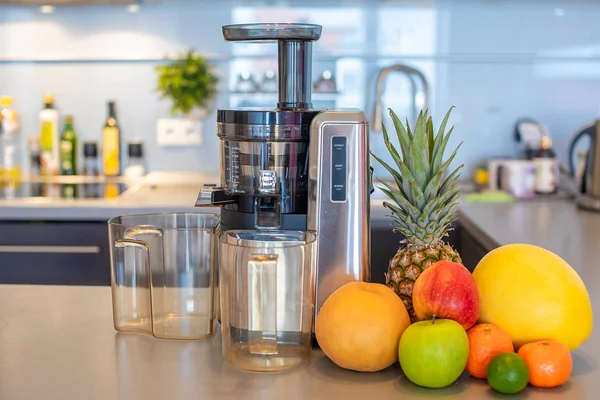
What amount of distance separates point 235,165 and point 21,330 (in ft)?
1.32

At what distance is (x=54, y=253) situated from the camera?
8.70 feet

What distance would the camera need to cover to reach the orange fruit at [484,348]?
3.26 feet

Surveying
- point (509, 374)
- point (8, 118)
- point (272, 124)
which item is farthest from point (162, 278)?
point (8, 118)

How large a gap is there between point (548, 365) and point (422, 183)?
31 centimetres

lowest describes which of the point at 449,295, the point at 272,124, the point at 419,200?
the point at 449,295

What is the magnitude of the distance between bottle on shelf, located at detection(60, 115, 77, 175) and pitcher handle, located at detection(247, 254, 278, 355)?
2318 mm

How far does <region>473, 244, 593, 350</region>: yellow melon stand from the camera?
1033mm

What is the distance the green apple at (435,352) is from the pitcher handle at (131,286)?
397mm

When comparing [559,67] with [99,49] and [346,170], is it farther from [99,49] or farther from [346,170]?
[346,170]

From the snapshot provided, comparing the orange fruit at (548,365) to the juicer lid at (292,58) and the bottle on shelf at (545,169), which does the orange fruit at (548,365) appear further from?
the bottle on shelf at (545,169)

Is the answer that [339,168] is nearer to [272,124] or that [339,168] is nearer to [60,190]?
[272,124]

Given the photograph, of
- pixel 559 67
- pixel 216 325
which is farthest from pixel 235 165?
pixel 559 67

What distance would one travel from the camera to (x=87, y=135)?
3248 mm

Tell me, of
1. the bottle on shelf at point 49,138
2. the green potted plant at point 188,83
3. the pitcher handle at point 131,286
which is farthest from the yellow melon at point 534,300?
the bottle on shelf at point 49,138
